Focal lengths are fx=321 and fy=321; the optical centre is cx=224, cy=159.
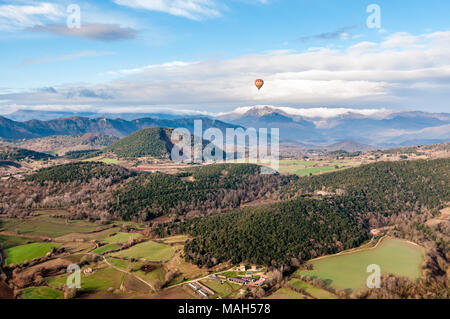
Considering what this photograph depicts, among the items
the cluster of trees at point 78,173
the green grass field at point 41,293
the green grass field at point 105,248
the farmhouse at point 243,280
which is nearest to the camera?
the green grass field at point 41,293

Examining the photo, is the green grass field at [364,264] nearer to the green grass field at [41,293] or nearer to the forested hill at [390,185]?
the forested hill at [390,185]

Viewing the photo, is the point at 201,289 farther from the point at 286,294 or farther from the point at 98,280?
the point at 98,280

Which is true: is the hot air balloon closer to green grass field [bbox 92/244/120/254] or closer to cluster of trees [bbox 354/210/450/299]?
cluster of trees [bbox 354/210/450/299]

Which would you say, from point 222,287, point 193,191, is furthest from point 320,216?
point 193,191

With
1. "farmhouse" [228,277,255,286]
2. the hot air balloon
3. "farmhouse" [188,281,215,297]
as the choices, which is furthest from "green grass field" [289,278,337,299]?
the hot air balloon

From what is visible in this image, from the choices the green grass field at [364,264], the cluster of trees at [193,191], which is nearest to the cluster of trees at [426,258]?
the green grass field at [364,264]

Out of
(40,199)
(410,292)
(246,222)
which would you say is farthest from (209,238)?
(40,199)
